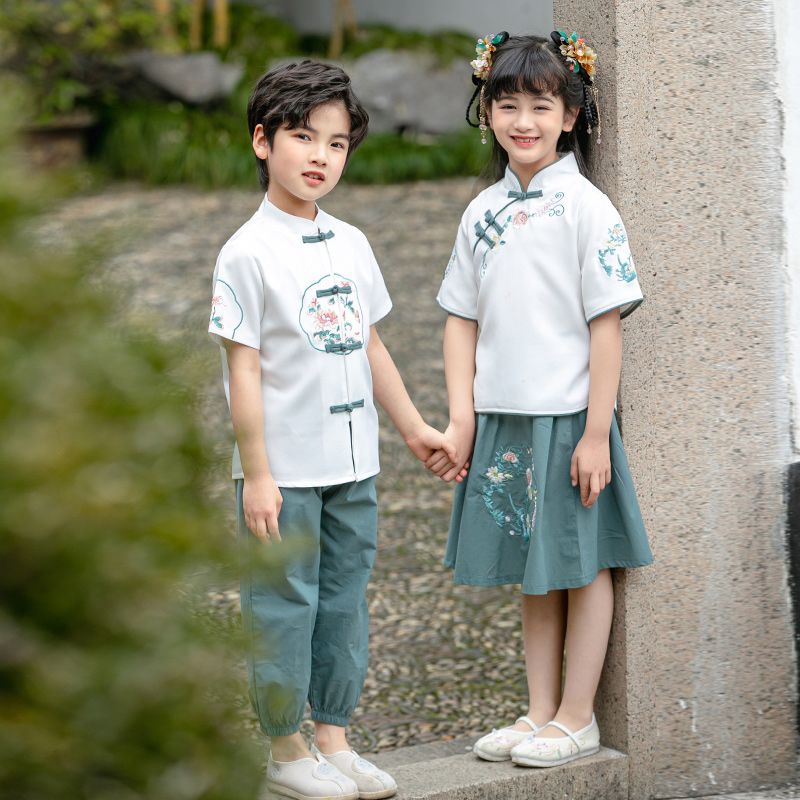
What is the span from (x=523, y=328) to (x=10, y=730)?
1.73 metres

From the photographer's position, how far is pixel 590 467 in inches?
94.2

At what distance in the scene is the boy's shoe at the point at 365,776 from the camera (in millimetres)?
2398

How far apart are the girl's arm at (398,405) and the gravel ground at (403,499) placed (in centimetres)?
33

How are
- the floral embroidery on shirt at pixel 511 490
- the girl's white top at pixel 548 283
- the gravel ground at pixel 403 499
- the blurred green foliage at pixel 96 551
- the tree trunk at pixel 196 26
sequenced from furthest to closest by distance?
the tree trunk at pixel 196 26, the floral embroidery on shirt at pixel 511 490, the girl's white top at pixel 548 283, the gravel ground at pixel 403 499, the blurred green foliage at pixel 96 551

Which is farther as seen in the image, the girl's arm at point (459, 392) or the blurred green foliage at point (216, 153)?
the blurred green foliage at point (216, 153)

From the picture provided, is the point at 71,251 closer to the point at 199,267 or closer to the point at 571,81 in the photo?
the point at 571,81

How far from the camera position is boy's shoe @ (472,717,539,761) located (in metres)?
2.55

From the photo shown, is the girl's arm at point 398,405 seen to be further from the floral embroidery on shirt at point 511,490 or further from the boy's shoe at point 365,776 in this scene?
the boy's shoe at point 365,776

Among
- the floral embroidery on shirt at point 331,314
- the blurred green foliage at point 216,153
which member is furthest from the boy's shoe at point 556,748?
the blurred green foliage at point 216,153

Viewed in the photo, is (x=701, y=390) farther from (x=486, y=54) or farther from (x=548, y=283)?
(x=486, y=54)

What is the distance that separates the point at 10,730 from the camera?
0.82 m

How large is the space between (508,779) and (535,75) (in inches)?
52.0

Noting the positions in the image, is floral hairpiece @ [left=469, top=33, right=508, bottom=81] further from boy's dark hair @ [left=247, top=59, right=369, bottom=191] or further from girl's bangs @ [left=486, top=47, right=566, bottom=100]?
boy's dark hair @ [left=247, top=59, right=369, bottom=191]

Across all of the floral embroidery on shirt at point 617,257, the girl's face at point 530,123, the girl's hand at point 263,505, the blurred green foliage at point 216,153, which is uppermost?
the blurred green foliage at point 216,153
